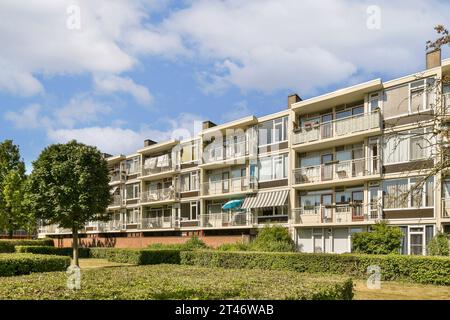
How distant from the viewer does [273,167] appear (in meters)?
37.8

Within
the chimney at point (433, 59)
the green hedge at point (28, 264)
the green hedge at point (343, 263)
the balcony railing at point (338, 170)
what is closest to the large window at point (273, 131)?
the balcony railing at point (338, 170)

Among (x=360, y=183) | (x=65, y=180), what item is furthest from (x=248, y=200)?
(x=65, y=180)

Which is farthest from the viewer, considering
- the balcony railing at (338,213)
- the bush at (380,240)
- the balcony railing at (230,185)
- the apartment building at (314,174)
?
the balcony railing at (230,185)

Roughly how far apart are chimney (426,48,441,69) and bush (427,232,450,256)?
36.7 ft

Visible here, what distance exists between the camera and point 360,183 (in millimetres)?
31812

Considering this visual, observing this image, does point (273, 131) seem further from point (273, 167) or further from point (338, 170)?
point (338, 170)

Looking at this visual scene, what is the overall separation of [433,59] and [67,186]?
2582cm

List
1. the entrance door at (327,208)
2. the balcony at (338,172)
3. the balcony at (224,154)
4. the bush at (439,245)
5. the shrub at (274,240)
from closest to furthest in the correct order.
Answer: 1. the bush at (439,245)
2. the balcony at (338,172)
3. the shrub at (274,240)
4. the entrance door at (327,208)
5. the balcony at (224,154)

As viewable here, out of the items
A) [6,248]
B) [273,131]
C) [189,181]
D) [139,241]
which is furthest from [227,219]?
[6,248]

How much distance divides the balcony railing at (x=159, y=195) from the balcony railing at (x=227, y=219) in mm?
5986

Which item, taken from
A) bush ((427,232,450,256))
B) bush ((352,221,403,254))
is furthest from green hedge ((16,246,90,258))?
bush ((427,232,450,256))

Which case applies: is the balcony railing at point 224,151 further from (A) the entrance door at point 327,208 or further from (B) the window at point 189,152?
(A) the entrance door at point 327,208

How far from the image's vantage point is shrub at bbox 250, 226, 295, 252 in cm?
3130

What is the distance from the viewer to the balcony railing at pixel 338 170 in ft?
101
